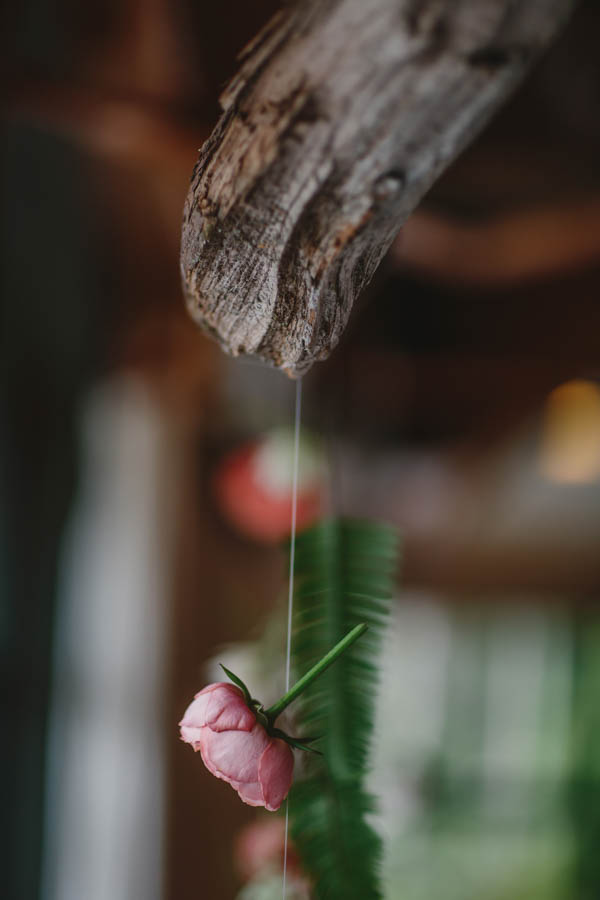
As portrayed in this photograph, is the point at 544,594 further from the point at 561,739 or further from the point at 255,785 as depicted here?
the point at 255,785

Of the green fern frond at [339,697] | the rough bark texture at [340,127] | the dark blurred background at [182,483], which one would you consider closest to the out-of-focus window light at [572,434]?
the dark blurred background at [182,483]

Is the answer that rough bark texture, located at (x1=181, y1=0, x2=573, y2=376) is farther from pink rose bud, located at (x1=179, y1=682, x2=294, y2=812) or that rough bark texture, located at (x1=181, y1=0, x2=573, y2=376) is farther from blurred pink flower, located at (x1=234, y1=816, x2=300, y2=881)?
blurred pink flower, located at (x1=234, y1=816, x2=300, y2=881)

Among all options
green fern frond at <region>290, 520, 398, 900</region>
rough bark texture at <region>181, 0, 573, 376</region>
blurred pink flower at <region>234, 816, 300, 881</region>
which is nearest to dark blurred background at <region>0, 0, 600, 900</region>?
blurred pink flower at <region>234, 816, 300, 881</region>

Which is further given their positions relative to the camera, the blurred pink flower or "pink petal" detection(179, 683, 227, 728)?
the blurred pink flower

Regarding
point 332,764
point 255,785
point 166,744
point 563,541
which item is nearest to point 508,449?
point 563,541

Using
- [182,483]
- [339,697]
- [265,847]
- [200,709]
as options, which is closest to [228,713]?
[200,709]

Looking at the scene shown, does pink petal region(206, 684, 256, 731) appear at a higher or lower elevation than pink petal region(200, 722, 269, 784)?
higher

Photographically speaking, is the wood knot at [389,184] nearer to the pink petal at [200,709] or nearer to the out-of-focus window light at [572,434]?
the pink petal at [200,709]
